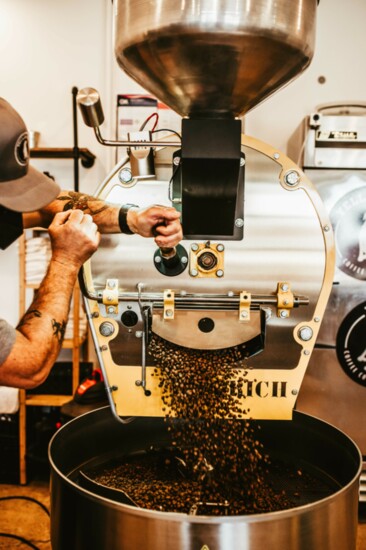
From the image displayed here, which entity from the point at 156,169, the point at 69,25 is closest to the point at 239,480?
the point at 156,169

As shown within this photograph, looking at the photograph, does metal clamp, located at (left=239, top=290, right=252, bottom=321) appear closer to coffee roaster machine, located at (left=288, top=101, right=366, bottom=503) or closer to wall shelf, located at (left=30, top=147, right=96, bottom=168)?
coffee roaster machine, located at (left=288, top=101, right=366, bottom=503)

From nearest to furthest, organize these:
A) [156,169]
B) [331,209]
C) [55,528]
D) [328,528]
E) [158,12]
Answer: [158,12], [328,528], [55,528], [156,169], [331,209]

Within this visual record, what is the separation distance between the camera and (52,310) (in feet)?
3.64

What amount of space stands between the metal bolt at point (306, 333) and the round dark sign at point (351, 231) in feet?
4.73

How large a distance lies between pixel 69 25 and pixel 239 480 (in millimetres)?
2841

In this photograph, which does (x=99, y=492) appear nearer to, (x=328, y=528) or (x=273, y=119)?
(x=328, y=528)

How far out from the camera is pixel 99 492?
3.17 feet

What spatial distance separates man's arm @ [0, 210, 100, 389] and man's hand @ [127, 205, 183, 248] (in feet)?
0.33

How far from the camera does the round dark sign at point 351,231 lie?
2383 mm

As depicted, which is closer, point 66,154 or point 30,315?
point 30,315

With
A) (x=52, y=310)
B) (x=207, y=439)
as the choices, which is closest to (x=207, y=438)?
(x=207, y=439)

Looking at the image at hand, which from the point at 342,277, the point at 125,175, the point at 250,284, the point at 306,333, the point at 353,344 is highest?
the point at 125,175

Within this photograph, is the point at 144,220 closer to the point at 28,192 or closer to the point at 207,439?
the point at 28,192

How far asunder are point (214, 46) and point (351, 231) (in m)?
1.84
